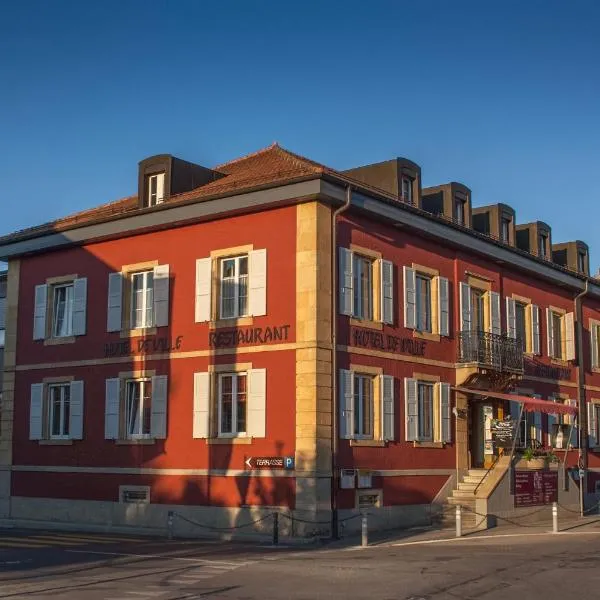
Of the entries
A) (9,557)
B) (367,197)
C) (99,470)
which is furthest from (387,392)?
(9,557)

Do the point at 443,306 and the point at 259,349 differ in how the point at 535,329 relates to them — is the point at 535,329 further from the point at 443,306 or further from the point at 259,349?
the point at 259,349

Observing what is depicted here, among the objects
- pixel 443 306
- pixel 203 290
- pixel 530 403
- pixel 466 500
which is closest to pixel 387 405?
pixel 466 500

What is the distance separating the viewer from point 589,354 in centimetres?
3734

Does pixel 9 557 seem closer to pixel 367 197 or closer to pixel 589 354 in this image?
pixel 367 197

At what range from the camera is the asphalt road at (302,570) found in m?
13.7

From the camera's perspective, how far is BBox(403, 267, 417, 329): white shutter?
2694 centimetres

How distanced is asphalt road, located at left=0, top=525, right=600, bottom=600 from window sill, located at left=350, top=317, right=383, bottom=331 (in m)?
5.66

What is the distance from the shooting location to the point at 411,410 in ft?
87.1

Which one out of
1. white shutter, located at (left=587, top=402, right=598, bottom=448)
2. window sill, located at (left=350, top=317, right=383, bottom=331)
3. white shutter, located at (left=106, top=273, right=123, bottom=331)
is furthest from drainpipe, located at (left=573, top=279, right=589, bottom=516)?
white shutter, located at (left=106, top=273, right=123, bottom=331)

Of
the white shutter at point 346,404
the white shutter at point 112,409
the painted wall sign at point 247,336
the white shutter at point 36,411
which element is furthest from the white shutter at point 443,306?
the white shutter at point 36,411

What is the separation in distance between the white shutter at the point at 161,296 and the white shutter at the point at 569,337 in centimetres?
1604

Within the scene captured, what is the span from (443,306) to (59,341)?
1169 centimetres

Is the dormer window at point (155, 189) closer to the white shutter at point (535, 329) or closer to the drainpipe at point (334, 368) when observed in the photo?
the drainpipe at point (334, 368)

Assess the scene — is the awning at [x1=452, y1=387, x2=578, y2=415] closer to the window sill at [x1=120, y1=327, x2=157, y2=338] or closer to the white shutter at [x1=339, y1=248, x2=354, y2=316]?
the white shutter at [x1=339, y1=248, x2=354, y2=316]
